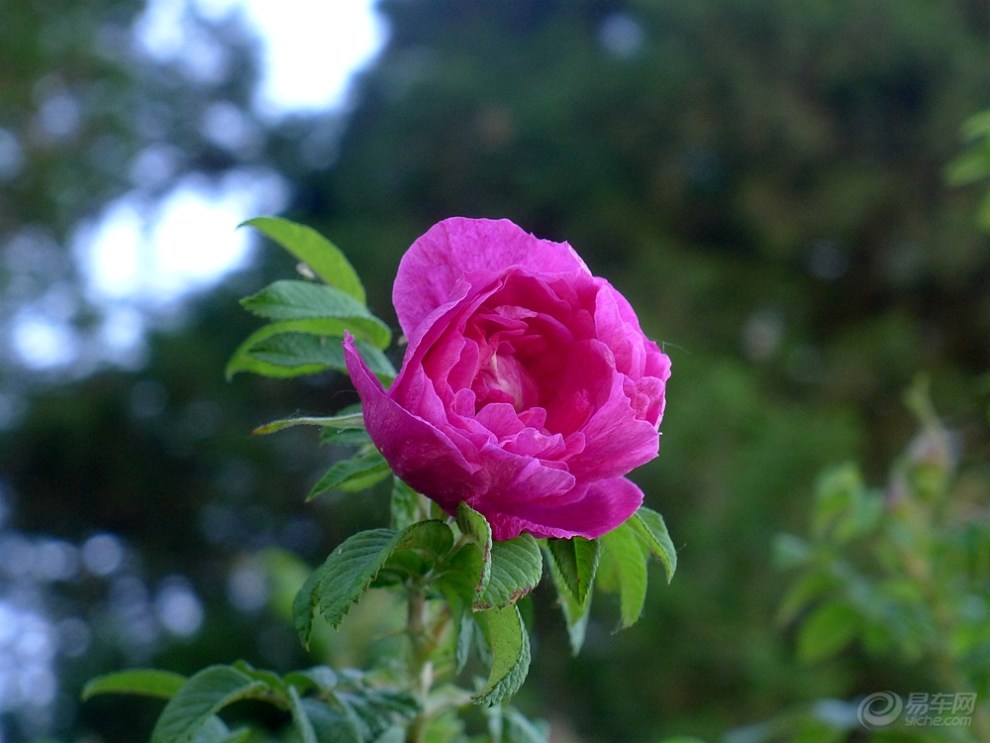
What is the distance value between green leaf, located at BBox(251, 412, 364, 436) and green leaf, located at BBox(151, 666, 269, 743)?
0.41ft

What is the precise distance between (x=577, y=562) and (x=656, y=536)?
57 mm

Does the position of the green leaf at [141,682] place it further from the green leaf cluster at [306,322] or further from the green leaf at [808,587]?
the green leaf at [808,587]

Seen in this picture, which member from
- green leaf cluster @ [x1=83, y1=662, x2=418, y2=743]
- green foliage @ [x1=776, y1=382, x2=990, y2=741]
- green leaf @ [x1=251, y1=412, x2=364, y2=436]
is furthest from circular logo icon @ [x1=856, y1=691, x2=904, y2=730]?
green leaf @ [x1=251, y1=412, x2=364, y2=436]

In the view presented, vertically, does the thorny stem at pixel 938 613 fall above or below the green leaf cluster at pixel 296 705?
below

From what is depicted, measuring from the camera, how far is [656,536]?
0.46 metres

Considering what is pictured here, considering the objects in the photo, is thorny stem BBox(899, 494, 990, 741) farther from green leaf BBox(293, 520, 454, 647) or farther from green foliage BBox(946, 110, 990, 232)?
green leaf BBox(293, 520, 454, 647)

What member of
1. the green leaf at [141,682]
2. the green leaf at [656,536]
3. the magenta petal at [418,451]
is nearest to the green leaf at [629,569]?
the green leaf at [656,536]

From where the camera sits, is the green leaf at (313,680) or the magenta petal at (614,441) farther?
the green leaf at (313,680)

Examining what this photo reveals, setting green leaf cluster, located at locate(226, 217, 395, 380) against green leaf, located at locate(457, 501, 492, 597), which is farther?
green leaf cluster, located at locate(226, 217, 395, 380)

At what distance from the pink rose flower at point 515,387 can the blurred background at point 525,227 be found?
3.90m

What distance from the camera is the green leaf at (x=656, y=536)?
0.45 metres

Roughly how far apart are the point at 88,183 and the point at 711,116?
3.51 meters

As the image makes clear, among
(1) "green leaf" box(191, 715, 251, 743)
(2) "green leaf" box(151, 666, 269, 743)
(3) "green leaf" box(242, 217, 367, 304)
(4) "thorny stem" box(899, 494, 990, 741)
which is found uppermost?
(3) "green leaf" box(242, 217, 367, 304)

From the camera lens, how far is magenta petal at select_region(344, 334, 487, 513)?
15.0 inches
